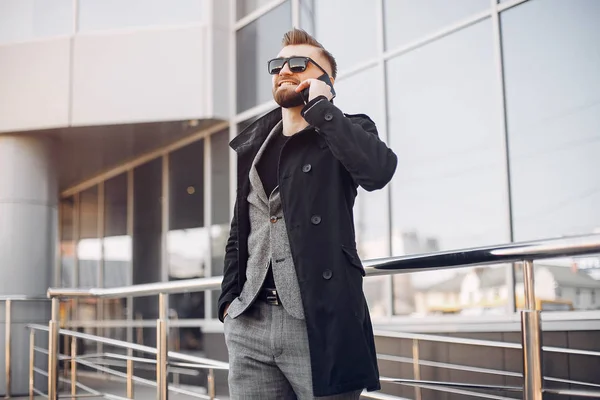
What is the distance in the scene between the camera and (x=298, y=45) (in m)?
2.39

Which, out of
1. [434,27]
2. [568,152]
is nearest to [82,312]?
[434,27]

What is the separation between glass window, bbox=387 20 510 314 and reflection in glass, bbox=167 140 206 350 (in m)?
3.82

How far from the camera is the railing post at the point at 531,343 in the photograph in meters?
1.87

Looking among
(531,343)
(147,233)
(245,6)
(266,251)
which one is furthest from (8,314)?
(531,343)

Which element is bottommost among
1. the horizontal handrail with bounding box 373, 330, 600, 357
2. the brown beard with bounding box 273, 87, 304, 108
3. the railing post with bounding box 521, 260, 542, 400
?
the horizontal handrail with bounding box 373, 330, 600, 357

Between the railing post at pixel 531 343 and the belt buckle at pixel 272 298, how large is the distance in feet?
2.17

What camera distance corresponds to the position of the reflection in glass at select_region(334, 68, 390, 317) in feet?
23.6

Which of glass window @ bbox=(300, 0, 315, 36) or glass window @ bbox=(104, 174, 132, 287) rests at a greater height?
glass window @ bbox=(300, 0, 315, 36)

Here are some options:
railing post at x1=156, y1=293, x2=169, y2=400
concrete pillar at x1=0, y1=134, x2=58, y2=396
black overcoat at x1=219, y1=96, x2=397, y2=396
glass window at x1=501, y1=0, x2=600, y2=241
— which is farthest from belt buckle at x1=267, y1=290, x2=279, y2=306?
concrete pillar at x1=0, y1=134, x2=58, y2=396

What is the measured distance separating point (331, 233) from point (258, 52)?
24.6 feet

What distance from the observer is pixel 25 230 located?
33.7ft

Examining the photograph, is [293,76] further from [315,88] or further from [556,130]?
[556,130]

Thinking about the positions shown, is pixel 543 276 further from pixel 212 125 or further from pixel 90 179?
pixel 90 179

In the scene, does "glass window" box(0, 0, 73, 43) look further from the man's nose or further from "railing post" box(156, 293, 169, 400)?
→ the man's nose
